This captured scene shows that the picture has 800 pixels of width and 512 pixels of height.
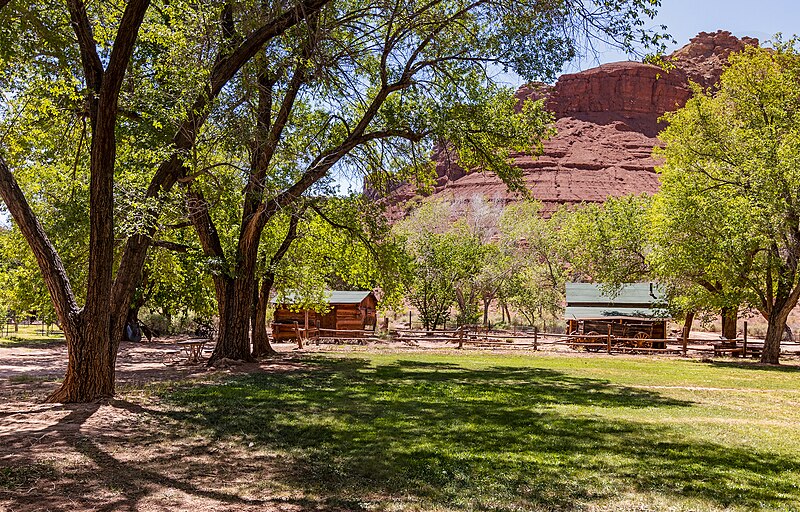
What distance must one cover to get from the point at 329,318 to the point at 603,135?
10243 cm

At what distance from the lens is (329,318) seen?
3741 centimetres

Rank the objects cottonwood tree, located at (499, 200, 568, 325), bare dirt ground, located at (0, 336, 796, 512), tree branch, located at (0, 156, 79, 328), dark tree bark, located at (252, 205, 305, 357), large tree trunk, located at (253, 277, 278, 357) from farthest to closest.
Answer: cottonwood tree, located at (499, 200, 568, 325)
large tree trunk, located at (253, 277, 278, 357)
dark tree bark, located at (252, 205, 305, 357)
tree branch, located at (0, 156, 79, 328)
bare dirt ground, located at (0, 336, 796, 512)

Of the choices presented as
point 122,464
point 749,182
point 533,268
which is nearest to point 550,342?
point 749,182

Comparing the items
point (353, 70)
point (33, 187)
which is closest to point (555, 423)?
point (353, 70)

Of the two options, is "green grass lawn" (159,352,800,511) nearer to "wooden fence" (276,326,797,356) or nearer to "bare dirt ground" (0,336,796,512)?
"bare dirt ground" (0,336,796,512)

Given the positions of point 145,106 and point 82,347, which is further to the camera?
point 145,106

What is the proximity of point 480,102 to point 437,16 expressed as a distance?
363cm

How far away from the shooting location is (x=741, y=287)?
26500 millimetres

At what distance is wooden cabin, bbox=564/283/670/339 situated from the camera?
111 ft

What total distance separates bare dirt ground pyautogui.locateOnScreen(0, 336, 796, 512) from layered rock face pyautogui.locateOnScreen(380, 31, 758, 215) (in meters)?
99.1

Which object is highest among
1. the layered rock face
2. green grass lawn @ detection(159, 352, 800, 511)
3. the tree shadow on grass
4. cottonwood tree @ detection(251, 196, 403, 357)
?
the layered rock face

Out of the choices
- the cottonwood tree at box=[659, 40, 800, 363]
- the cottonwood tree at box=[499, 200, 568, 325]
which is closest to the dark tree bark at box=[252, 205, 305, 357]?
the cottonwood tree at box=[659, 40, 800, 363]

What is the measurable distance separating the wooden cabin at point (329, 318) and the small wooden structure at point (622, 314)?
39.4 ft

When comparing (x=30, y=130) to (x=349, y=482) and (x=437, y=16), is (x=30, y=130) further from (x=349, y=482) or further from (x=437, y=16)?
(x=349, y=482)
